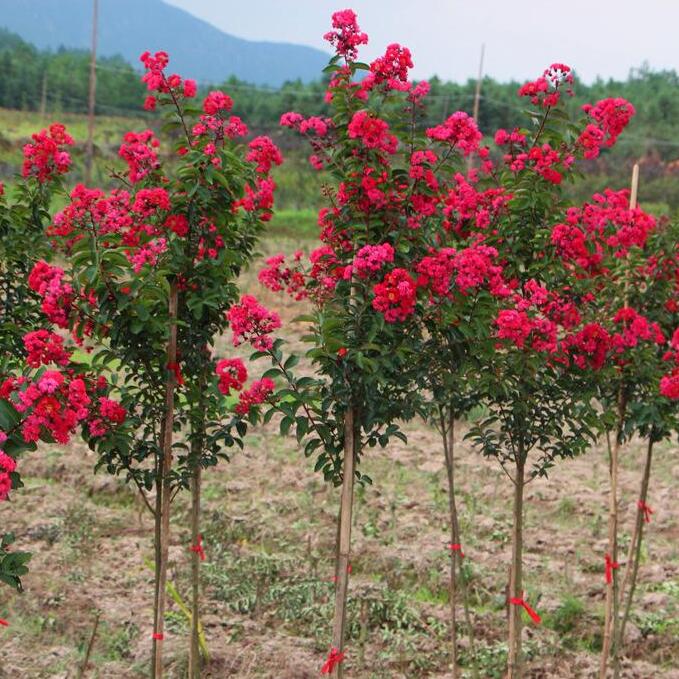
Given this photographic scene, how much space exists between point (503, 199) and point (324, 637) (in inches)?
113

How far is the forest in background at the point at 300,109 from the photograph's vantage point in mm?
33719

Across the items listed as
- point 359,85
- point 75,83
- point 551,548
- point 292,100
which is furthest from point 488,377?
point 75,83

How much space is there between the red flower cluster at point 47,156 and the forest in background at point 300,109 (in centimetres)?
2640

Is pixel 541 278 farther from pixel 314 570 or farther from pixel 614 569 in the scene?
pixel 314 570

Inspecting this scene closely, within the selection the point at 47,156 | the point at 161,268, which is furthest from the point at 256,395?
the point at 47,156

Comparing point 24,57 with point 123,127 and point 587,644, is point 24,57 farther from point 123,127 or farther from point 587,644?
point 587,644

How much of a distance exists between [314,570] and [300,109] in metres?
42.4

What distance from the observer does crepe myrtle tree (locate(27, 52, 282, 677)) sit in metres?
3.40

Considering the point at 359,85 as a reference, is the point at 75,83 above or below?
above

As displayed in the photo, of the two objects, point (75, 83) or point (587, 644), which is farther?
point (75, 83)

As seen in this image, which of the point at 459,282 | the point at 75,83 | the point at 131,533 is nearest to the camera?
the point at 459,282

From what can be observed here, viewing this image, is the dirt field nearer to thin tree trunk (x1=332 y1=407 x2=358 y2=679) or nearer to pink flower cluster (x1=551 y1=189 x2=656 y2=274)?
thin tree trunk (x1=332 y1=407 x2=358 y2=679)

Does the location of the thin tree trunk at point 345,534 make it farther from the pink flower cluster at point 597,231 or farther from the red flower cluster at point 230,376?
the pink flower cluster at point 597,231

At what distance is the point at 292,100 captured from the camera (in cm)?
5069
